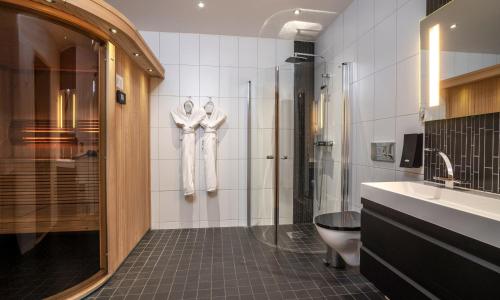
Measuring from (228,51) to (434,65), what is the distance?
2286 millimetres

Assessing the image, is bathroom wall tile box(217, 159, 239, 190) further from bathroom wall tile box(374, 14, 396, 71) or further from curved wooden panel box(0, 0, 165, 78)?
bathroom wall tile box(374, 14, 396, 71)

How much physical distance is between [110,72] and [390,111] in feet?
7.30

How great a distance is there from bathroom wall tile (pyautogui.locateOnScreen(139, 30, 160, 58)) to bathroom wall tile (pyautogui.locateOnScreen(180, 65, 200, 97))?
0.37 metres

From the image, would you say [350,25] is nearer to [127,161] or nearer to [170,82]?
→ [170,82]

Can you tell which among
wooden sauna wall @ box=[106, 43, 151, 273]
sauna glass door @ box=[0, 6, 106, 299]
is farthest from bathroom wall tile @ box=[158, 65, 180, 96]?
sauna glass door @ box=[0, 6, 106, 299]

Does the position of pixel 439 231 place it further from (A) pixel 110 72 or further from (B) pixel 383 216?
(A) pixel 110 72

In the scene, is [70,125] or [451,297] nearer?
[451,297]

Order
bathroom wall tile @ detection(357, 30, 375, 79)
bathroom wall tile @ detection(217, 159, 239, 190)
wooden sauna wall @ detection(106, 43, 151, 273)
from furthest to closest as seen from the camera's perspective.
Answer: bathroom wall tile @ detection(217, 159, 239, 190)
bathroom wall tile @ detection(357, 30, 375, 79)
wooden sauna wall @ detection(106, 43, 151, 273)

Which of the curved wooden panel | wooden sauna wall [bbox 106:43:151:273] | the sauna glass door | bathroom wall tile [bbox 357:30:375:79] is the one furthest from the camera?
bathroom wall tile [bbox 357:30:375:79]

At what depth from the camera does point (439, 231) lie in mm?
1023

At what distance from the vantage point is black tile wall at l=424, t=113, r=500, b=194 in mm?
1264

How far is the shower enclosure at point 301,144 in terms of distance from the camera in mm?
2580

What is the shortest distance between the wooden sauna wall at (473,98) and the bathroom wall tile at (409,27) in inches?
16.4

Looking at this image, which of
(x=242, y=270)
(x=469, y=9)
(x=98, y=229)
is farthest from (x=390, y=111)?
(x=98, y=229)
